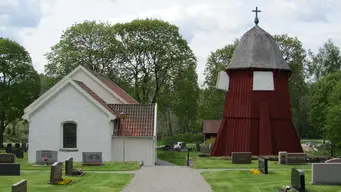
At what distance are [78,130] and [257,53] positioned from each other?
14633 mm

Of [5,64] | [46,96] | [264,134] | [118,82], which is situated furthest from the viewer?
[118,82]

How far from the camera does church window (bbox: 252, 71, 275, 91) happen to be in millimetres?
36812

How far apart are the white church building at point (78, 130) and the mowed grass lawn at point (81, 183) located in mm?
8320

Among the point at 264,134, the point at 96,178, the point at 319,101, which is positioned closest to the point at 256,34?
the point at 264,134

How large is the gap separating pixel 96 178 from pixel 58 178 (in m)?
2.50

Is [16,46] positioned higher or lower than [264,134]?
higher

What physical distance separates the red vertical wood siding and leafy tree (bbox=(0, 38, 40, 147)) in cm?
2651

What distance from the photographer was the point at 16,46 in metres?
55.0

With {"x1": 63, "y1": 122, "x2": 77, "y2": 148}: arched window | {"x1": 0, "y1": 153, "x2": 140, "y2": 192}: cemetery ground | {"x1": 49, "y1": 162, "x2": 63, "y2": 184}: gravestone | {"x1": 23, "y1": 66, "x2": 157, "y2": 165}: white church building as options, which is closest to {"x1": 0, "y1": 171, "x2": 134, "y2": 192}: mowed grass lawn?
{"x1": 0, "y1": 153, "x2": 140, "y2": 192}: cemetery ground

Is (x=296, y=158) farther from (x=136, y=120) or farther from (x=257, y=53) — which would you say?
(x=136, y=120)

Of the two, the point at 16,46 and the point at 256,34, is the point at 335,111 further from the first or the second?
the point at 16,46

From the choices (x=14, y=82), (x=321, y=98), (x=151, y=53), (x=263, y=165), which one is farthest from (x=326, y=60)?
(x=263, y=165)

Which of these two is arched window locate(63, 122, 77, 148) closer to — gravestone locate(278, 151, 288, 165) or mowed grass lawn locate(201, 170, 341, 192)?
mowed grass lawn locate(201, 170, 341, 192)

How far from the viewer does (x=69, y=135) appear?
33406 mm
